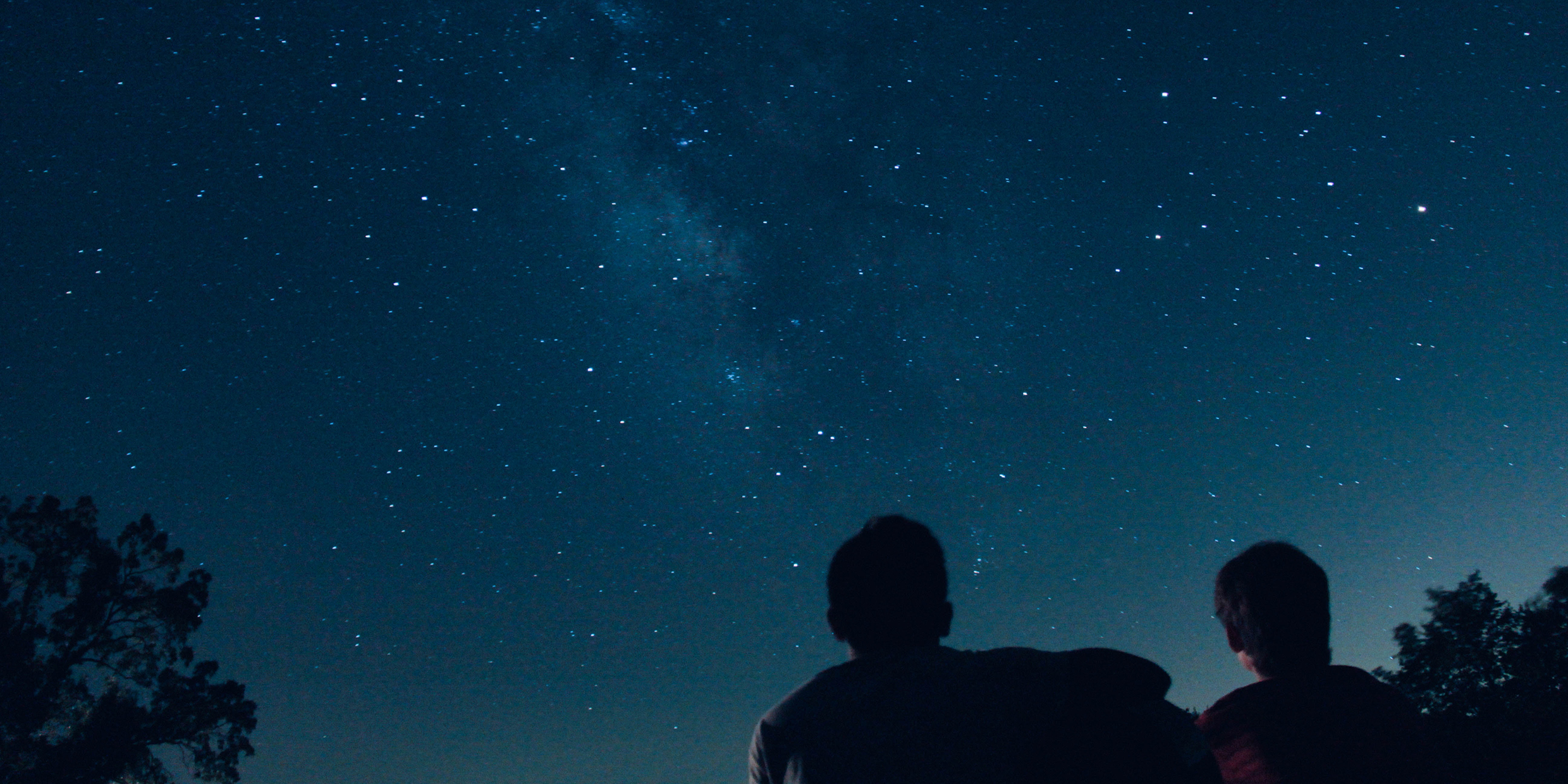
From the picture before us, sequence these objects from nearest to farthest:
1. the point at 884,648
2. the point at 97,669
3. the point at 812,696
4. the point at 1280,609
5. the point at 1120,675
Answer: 1. the point at 1120,675
2. the point at 812,696
3. the point at 884,648
4. the point at 1280,609
5. the point at 97,669

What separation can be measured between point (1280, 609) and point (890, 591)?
1173 mm

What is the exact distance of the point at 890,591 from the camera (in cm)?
161


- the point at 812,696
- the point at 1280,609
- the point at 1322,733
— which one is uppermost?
the point at 1280,609

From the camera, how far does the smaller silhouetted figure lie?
1.77 meters

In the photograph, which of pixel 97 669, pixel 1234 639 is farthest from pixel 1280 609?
pixel 97 669

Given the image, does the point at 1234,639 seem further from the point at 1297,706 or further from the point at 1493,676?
the point at 1493,676

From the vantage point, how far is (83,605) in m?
14.8

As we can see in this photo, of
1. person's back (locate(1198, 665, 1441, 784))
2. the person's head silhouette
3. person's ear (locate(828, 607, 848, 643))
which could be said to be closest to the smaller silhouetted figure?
person's back (locate(1198, 665, 1441, 784))

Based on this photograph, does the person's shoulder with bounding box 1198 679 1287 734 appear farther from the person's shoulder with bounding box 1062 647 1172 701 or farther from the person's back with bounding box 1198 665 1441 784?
the person's shoulder with bounding box 1062 647 1172 701

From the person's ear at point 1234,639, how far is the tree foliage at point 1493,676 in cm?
2299

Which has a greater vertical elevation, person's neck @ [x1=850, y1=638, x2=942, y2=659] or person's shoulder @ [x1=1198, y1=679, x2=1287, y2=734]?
person's neck @ [x1=850, y1=638, x2=942, y2=659]

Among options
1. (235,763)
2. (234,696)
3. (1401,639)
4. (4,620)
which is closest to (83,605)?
(4,620)

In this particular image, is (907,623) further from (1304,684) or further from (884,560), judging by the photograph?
(1304,684)

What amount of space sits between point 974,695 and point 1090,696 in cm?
19
